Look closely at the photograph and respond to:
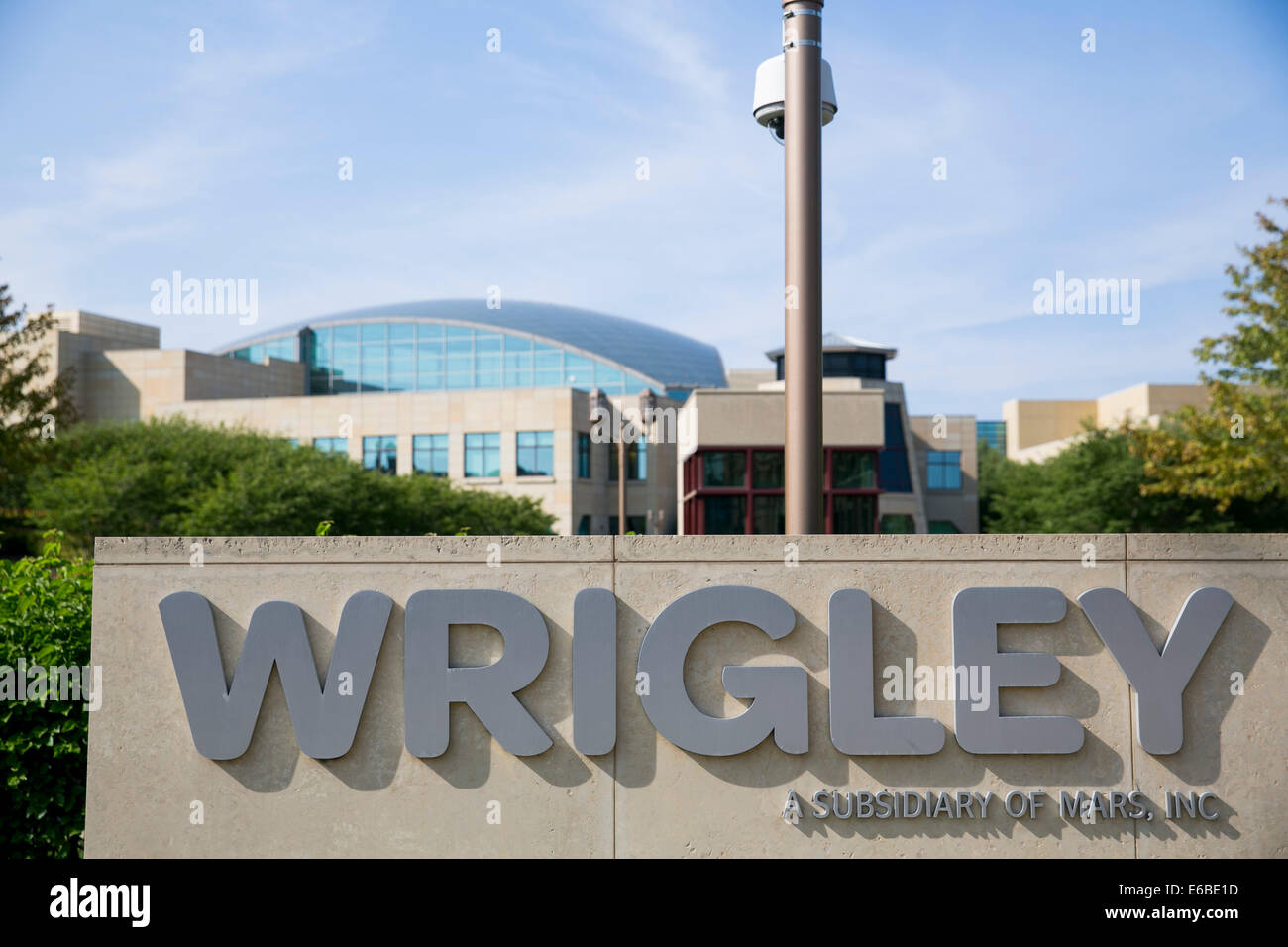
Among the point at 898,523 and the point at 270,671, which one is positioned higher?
the point at 898,523

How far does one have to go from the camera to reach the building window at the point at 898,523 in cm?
5581

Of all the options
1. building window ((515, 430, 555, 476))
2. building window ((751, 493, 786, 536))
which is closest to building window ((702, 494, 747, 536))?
building window ((751, 493, 786, 536))

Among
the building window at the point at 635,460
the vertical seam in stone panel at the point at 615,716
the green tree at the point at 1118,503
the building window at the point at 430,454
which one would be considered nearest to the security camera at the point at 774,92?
the vertical seam in stone panel at the point at 615,716

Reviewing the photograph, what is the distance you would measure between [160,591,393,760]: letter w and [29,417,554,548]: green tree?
84.8ft

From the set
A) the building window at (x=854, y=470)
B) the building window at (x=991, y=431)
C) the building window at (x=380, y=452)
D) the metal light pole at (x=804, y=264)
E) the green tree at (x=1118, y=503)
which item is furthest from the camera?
the building window at (x=991, y=431)

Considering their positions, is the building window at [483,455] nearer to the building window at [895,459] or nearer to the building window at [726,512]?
the building window at [895,459]

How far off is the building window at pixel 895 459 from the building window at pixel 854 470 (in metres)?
36.0

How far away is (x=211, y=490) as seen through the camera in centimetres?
3588

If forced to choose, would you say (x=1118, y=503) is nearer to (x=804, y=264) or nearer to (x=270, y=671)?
(x=804, y=264)

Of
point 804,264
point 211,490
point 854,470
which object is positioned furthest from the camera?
point 211,490

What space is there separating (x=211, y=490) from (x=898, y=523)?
33824 mm

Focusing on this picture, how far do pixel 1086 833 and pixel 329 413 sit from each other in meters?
58.9

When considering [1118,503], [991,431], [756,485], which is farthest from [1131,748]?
[991,431]
